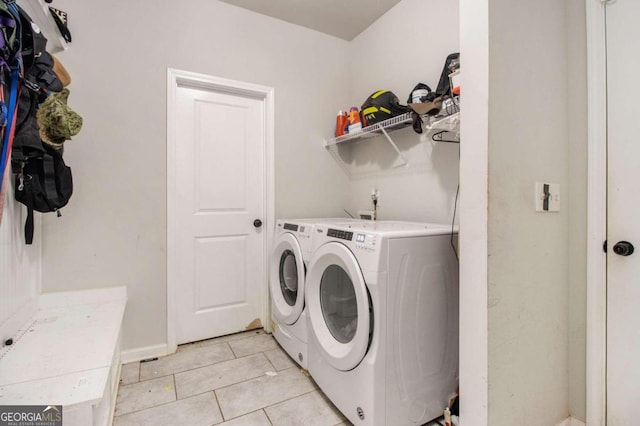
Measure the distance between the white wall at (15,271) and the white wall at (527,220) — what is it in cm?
204

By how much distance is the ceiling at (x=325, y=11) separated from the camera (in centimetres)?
234

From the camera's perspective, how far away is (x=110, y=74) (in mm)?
1979

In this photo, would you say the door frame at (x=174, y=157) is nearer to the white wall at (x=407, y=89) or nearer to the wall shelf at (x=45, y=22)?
the wall shelf at (x=45, y=22)

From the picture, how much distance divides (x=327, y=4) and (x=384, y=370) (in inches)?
101

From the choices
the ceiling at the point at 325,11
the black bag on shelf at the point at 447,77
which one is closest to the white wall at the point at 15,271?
the ceiling at the point at 325,11

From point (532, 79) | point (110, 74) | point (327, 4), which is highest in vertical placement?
point (327, 4)

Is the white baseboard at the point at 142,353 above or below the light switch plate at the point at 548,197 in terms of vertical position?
below

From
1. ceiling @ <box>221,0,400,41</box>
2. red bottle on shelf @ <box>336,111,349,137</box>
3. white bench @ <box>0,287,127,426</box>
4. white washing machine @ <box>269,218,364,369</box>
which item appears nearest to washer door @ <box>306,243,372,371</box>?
white washing machine @ <box>269,218,364,369</box>

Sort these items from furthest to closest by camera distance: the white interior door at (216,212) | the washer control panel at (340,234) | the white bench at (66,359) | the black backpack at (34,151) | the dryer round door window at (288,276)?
the white interior door at (216,212)
the dryer round door window at (288,276)
the washer control panel at (340,234)
the black backpack at (34,151)
the white bench at (66,359)

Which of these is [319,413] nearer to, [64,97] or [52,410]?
[52,410]

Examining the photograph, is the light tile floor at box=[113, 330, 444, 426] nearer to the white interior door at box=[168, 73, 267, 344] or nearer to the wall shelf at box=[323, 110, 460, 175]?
the white interior door at box=[168, 73, 267, 344]

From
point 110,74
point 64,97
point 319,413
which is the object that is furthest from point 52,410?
point 110,74
